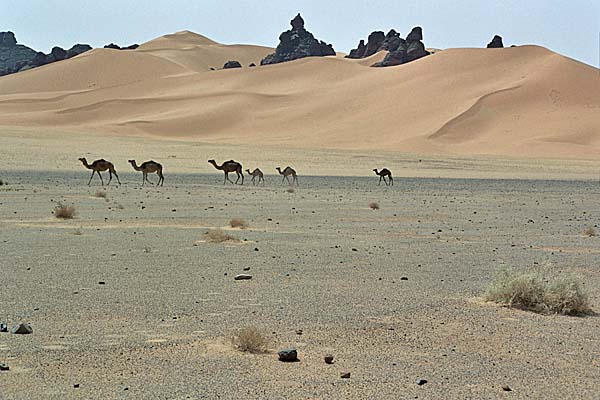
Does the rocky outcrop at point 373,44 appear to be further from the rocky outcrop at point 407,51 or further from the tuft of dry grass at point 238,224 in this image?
the tuft of dry grass at point 238,224

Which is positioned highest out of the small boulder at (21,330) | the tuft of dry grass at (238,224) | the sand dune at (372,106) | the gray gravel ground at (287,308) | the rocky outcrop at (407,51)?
the rocky outcrop at (407,51)

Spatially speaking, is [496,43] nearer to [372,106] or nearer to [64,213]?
[372,106]

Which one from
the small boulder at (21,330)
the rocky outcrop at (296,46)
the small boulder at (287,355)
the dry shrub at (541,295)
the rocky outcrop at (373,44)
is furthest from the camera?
the rocky outcrop at (373,44)

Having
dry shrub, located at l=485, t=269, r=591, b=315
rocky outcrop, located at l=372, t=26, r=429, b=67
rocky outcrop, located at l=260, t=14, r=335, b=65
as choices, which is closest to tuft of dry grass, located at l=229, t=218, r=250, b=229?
dry shrub, located at l=485, t=269, r=591, b=315

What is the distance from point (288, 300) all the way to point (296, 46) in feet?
561

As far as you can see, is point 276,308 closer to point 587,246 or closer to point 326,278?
point 326,278

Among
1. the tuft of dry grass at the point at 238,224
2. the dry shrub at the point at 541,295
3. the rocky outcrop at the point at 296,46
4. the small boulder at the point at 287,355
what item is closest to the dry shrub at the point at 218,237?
the tuft of dry grass at the point at 238,224

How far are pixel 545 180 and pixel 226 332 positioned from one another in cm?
4116

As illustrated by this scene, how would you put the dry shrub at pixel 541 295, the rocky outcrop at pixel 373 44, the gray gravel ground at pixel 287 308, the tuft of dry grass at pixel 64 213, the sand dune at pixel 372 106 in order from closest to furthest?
the gray gravel ground at pixel 287 308, the dry shrub at pixel 541 295, the tuft of dry grass at pixel 64 213, the sand dune at pixel 372 106, the rocky outcrop at pixel 373 44

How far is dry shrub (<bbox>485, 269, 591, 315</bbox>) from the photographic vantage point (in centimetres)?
1138

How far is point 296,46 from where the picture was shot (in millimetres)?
179875

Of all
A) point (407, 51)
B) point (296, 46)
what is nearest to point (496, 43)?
point (407, 51)

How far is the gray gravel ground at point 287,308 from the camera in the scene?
26.3ft

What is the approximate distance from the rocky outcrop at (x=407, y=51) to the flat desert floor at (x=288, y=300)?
4670 inches
